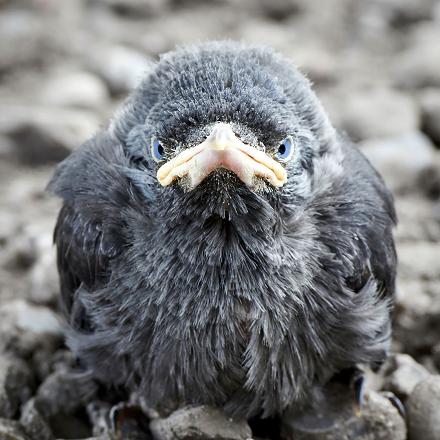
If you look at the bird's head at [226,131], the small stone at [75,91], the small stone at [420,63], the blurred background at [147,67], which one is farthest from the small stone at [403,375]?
the small stone at [75,91]

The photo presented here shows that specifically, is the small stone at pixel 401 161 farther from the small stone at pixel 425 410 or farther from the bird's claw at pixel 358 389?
the small stone at pixel 425 410

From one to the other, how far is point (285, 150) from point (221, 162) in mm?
347

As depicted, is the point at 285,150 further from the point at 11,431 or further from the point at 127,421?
the point at 11,431

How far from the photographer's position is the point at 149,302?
7.87 ft

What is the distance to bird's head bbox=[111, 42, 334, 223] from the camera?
209cm

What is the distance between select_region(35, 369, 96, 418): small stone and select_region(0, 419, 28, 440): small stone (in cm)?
20

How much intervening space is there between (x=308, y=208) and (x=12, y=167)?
7.11ft

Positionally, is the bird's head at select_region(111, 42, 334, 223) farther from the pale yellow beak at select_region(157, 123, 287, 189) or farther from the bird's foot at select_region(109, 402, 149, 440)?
the bird's foot at select_region(109, 402, 149, 440)

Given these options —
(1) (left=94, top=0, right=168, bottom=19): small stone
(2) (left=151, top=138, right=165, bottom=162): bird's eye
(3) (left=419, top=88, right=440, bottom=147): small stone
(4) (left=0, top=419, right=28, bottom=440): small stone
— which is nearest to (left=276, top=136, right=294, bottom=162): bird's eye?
(2) (left=151, top=138, right=165, bottom=162): bird's eye

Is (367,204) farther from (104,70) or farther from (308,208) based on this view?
(104,70)

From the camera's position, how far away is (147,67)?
12.8ft

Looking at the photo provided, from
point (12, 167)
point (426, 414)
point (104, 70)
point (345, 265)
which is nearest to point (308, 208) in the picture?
point (345, 265)

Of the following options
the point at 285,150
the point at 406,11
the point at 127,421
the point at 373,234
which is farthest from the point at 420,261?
the point at 406,11

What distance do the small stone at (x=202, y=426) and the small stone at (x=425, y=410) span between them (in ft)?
1.74
